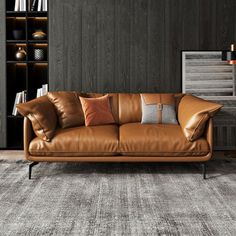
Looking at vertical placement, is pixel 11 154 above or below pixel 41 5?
below

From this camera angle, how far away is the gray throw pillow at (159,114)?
4.73 metres

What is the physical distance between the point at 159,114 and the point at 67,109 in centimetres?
103

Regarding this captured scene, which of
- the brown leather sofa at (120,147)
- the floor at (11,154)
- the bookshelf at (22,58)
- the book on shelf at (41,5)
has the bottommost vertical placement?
the floor at (11,154)

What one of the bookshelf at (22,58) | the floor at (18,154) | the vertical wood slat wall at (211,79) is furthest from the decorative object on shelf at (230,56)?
the bookshelf at (22,58)

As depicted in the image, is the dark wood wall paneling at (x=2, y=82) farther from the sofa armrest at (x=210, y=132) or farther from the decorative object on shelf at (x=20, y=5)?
the sofa armrest at (x=210, y=132)

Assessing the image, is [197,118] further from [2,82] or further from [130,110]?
[2,82]

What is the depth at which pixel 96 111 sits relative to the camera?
4.70 metres

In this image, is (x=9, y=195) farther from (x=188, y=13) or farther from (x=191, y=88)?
(x=188, y=13)

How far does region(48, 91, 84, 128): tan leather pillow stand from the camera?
4.61 meters

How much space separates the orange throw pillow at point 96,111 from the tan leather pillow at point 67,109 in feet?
0.22

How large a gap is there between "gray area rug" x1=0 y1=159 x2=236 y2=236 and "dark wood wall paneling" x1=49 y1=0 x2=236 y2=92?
1264 millimetres

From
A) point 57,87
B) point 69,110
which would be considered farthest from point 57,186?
point 57,87

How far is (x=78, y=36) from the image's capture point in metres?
5.47

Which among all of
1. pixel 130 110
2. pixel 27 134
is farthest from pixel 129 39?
pixel 27 134
